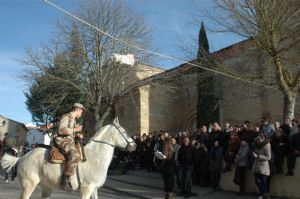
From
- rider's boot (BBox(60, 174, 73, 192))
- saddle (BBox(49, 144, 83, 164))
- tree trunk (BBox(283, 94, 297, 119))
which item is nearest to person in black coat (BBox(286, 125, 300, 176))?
tree trunk (BBox(283, 94, 297, 119))

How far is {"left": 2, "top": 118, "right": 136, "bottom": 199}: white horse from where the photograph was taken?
988cm

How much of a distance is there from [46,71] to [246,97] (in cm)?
1394

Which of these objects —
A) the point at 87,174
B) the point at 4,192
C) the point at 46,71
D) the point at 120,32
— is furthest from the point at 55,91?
the point at 87,174

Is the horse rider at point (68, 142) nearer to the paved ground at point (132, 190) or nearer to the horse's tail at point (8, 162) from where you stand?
the horse's tail at point (8, 162)

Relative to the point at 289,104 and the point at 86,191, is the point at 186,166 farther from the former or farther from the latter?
the point at 86,191

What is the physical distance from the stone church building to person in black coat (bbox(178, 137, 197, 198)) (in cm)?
724

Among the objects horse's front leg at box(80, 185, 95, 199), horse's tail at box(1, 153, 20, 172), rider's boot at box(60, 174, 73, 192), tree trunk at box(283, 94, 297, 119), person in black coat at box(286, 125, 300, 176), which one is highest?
tree trunk at box(283, 94, 297, 119)

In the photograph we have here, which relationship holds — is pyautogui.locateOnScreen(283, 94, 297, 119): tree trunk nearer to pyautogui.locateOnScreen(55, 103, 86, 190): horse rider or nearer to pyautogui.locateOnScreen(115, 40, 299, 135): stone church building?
pyautogui.locateOnScreen(115, 40, 299, 135): stone church building

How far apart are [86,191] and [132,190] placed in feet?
27.5

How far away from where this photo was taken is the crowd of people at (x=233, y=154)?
14.0 meters

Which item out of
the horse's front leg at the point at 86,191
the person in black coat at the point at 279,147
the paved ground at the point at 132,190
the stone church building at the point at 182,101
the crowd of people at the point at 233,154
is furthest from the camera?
the stone church building at the point at 182,101

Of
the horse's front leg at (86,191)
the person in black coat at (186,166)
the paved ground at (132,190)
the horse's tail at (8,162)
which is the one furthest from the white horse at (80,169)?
the person in black coat at (186,166)

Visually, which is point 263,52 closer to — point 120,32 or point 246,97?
point 246,97

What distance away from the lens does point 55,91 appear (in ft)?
113
